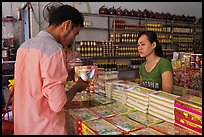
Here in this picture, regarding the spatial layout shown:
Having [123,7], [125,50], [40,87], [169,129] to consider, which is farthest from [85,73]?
[123,7]

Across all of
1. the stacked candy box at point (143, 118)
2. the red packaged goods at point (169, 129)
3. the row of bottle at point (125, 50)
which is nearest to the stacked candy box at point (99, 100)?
the stacked candy box at point (143, 118)

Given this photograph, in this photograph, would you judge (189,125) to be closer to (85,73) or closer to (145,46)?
(85,73)

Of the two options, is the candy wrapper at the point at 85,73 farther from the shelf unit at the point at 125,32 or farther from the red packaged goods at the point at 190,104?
the shelf unit at the point at 125,32

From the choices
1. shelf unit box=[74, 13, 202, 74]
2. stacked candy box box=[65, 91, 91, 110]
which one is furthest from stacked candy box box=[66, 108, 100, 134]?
shelf unit box=[74, 13, 202, 74]

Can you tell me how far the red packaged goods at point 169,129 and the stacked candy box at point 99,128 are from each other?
22cm

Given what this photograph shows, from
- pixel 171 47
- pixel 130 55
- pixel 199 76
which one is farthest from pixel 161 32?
pixel 199 76

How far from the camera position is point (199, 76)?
3074mm

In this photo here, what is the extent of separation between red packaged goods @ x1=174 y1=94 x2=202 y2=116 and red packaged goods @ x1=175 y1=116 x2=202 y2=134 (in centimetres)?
7

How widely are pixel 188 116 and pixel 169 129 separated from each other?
5.0 inches

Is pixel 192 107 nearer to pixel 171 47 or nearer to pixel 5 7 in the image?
pixel 5 7

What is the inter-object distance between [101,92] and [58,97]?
0.81m

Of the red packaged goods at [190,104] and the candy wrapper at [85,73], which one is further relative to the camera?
the candy wrapper at [85,73]

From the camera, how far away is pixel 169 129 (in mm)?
1155

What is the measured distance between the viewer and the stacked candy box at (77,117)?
1.34m
